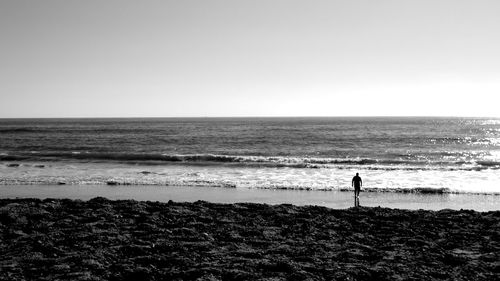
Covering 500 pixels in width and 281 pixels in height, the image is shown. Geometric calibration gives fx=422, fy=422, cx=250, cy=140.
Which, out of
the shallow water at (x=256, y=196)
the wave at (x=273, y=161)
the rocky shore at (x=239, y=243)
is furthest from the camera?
the wave at (x=273, y=161)

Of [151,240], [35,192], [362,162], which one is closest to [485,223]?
[151,240]

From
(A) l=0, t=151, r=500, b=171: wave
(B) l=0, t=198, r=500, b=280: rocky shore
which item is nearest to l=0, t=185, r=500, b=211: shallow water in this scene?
(B) l=0, t=198, r=500, b=280: rocky shore

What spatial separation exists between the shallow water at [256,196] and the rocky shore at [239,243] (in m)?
3.19

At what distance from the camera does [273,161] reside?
33812 mm

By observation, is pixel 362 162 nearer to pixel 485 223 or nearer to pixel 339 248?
pixel 485 223

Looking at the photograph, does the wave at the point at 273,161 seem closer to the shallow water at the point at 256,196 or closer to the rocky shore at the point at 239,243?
the shallow water at the point at 256,196

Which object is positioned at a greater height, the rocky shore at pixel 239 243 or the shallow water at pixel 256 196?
the rocky shore at pixel 239 243

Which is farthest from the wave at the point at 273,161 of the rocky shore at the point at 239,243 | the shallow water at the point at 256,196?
the rocky shore at the point at 239,243

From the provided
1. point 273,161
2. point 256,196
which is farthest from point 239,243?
point 273,161

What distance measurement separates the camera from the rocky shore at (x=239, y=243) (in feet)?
26.3

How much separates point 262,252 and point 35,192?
13.8 metres

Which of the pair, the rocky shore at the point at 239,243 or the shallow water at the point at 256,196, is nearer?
the rocky shore at the point at 239,243

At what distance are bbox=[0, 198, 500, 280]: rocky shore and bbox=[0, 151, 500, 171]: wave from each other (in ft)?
56.8

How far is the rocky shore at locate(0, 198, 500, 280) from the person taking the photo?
801 centimetres
